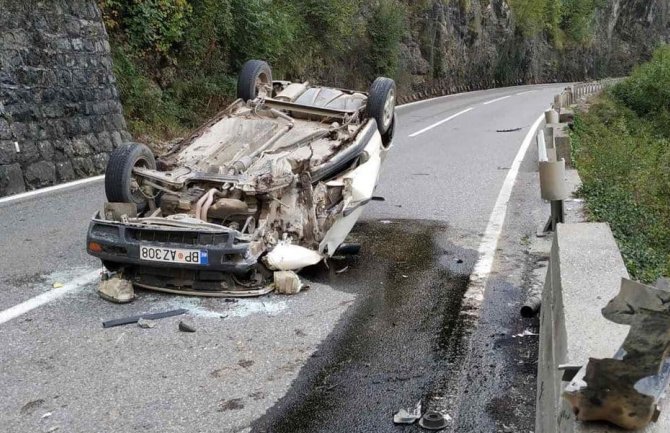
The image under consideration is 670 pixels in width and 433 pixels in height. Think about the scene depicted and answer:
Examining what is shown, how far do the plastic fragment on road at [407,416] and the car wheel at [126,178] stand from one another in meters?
3.33

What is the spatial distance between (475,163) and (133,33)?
7.98 meters

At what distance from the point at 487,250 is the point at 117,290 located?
138 inches

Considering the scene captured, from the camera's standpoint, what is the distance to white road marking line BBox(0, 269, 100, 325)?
491 centimetres

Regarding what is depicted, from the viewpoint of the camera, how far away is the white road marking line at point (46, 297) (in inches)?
193

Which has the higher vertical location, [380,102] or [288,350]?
[380,102]

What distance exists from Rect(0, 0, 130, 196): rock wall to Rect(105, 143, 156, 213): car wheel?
4.58m

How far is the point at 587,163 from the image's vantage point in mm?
10906

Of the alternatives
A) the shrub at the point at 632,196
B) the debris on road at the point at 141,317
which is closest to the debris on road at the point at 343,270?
the debris on road at the point at 141,317

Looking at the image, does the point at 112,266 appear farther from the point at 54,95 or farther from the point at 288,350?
the point at 54,95

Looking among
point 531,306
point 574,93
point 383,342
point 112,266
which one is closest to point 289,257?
point 383,342

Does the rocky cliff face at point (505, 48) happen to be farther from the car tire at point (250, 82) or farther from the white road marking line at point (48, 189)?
A: the car tire at point (250, 82)

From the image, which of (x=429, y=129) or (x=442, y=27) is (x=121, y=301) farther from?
(x=442, y=27)

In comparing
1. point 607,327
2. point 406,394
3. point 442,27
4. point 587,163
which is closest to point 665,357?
point 607,327

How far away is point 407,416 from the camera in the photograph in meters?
3.54
